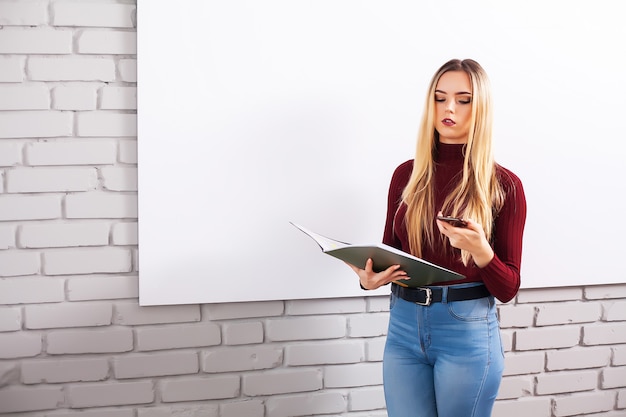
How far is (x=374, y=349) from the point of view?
1979 millimetres

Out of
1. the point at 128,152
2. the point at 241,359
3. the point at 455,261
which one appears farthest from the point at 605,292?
the point at 128,152

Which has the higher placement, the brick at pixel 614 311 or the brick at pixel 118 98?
the brick at pixel 118 98

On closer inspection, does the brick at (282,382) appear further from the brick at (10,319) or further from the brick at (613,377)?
the brick at (613,377)

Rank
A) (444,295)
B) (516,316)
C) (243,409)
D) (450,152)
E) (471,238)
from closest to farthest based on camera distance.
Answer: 1. (471,238)
2. (444,295)
3. (450,152)
4. (243,409)
5. (516,316)

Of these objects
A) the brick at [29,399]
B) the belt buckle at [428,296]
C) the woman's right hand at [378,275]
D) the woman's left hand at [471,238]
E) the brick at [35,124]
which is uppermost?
the brick at [35,124]

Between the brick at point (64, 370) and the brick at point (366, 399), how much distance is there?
780 millimetres

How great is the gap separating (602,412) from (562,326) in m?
0.37

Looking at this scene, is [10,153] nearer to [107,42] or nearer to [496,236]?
[107,42]

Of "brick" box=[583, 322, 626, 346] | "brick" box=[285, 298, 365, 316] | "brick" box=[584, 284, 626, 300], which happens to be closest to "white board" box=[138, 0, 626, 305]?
"brick" box=[285, 298, 365, 316]

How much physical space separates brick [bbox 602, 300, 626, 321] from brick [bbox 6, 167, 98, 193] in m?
1.79

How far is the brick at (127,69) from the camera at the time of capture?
1.74 metres

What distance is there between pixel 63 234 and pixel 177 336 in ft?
1.48

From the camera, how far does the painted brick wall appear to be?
67.3 inches

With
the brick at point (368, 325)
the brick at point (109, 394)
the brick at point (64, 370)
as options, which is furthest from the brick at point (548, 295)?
the brick at point (64, 370)
